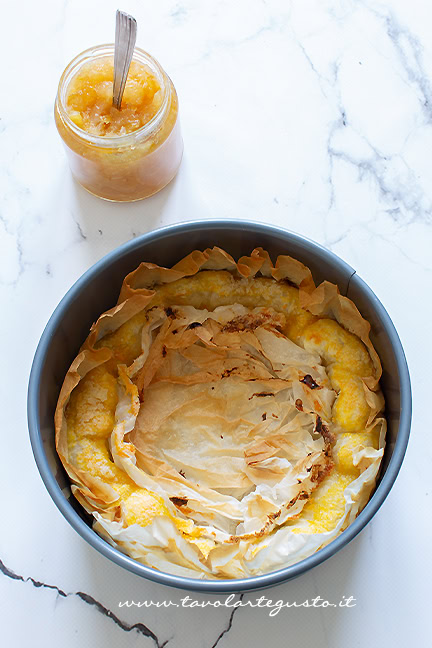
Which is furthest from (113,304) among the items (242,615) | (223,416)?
(242,615)

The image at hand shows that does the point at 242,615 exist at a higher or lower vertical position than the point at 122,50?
lower

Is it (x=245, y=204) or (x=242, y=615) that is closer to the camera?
(x=242, y=615)

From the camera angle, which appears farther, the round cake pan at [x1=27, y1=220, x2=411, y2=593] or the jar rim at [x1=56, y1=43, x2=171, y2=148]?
the jar rim at [x1=56, y1=43, x2=171, y2=148]

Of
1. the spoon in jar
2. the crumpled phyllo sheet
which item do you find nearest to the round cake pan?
the crumpled phyllo sheet

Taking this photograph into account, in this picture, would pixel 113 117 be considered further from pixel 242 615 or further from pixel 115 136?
pixel 242 615

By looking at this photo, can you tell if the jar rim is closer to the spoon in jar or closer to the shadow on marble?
the spoon in jar
